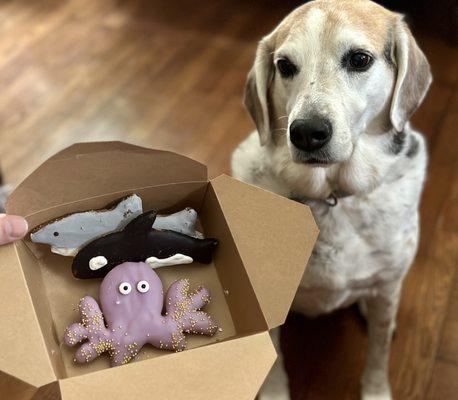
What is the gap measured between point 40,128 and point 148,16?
107 centimetres

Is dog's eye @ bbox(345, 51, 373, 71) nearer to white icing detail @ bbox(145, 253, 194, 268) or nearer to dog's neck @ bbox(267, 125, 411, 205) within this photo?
dog's neck @ bbox(267, 125, 411, 205)

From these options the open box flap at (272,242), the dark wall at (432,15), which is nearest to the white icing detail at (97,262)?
the open box flap at (272,242)

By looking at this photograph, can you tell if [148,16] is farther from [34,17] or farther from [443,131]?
[443,131]

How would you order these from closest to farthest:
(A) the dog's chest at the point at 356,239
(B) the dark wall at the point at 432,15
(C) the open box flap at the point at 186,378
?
(C) the open box flap at the point at 186,378, (A) the dog's chest at the point at 356,239, (B) the dark wall at the point at 432,15

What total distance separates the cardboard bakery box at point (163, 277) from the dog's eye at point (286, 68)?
0.29 metres

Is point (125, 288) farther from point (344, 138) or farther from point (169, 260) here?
point (344, 138)

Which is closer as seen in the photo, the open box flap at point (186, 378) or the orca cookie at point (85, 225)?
the open box flap at point (186, 378)

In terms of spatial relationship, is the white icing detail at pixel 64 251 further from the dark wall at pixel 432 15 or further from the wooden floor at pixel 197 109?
the dark wall at pixel 432 15

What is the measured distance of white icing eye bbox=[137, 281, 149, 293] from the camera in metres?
0.92

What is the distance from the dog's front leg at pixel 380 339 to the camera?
130 cm

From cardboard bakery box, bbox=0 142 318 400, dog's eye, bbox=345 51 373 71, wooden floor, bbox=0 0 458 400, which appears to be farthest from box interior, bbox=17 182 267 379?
wooden floor, bbox=0 0 458 400

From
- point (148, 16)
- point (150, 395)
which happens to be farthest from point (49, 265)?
point (148, 16)

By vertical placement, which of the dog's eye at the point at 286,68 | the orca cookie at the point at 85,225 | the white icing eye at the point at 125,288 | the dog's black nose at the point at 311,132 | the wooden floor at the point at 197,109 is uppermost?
the dog's eye at the point at 286,68

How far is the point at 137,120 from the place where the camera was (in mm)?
2385
